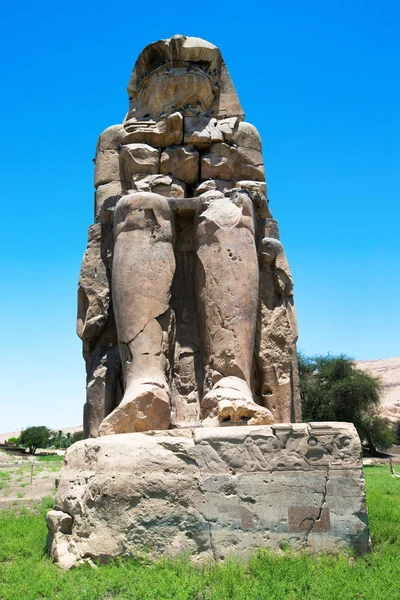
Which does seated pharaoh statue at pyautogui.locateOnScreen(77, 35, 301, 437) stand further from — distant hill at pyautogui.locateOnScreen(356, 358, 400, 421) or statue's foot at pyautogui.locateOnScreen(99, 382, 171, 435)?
distant hill at pyautogui.locateOnScreen(356, 358, 400, 421)

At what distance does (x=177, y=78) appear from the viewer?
5.34 meters

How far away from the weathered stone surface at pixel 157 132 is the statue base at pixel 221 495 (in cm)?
282

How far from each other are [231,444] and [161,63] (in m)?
3.79

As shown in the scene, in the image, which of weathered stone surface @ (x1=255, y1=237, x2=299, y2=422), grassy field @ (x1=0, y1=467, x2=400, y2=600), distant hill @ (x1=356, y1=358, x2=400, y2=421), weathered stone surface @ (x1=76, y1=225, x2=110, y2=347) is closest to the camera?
grassy field @ (x1=0, y1=467, x2=400, y2=600)

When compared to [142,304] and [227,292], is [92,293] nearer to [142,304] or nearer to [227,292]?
[142,304]

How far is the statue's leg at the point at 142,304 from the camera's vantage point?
379 cm

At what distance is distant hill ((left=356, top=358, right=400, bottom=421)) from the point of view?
45219mm

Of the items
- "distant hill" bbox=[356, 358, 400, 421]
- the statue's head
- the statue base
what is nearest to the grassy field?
the statue base

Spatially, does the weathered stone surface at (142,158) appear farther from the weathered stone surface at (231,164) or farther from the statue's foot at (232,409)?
the statue's foot at (232,409)

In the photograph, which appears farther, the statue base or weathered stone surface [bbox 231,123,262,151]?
weathered stone surface [bbox 231,123,262,151]

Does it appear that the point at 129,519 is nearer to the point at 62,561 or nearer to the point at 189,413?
the point at 62,561

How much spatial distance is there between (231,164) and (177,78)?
3.08ft

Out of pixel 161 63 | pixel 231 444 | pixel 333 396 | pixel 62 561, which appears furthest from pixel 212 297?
pixel 333 396

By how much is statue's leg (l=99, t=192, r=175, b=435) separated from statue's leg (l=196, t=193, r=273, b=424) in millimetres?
286
